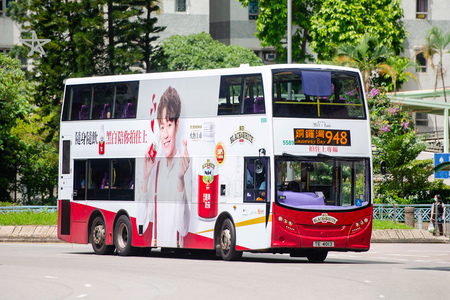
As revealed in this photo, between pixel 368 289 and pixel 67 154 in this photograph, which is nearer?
pixel 368 289

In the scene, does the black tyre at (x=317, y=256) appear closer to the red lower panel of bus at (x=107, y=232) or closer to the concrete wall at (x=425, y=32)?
the red lower panel of bus at (x=107, y=232)

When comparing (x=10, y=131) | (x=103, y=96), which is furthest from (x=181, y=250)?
(x=10, y=131)

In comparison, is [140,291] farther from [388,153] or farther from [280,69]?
[388,153]

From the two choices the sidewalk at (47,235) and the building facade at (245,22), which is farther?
the building facade at (245,22)

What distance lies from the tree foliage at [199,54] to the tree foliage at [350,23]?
4168 mm

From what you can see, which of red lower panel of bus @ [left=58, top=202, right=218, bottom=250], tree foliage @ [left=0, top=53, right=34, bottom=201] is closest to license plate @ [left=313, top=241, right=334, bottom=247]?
red lower panel of bus @ [left=58, top=202, right=218, bottom=250]

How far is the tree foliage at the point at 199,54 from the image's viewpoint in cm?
5491

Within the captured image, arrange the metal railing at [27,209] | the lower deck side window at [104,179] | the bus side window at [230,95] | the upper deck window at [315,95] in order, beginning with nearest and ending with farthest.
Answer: the upper deck window at [315,95] < the bus side window at [230,95] < the lower deck side window at [104,179] < the metal railing at [27,209]

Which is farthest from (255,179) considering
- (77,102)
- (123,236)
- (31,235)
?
(31,235)

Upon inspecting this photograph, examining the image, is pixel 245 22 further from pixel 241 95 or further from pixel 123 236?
pixel 241 95

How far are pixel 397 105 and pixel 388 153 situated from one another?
559cm

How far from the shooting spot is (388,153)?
4216 centimetres

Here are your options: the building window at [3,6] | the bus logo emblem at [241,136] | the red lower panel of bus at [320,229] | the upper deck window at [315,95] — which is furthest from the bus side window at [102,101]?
the building window at [3,6]

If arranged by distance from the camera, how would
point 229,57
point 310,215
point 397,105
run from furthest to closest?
1. point 229,57
2. point 397,105
3. point 310,215
